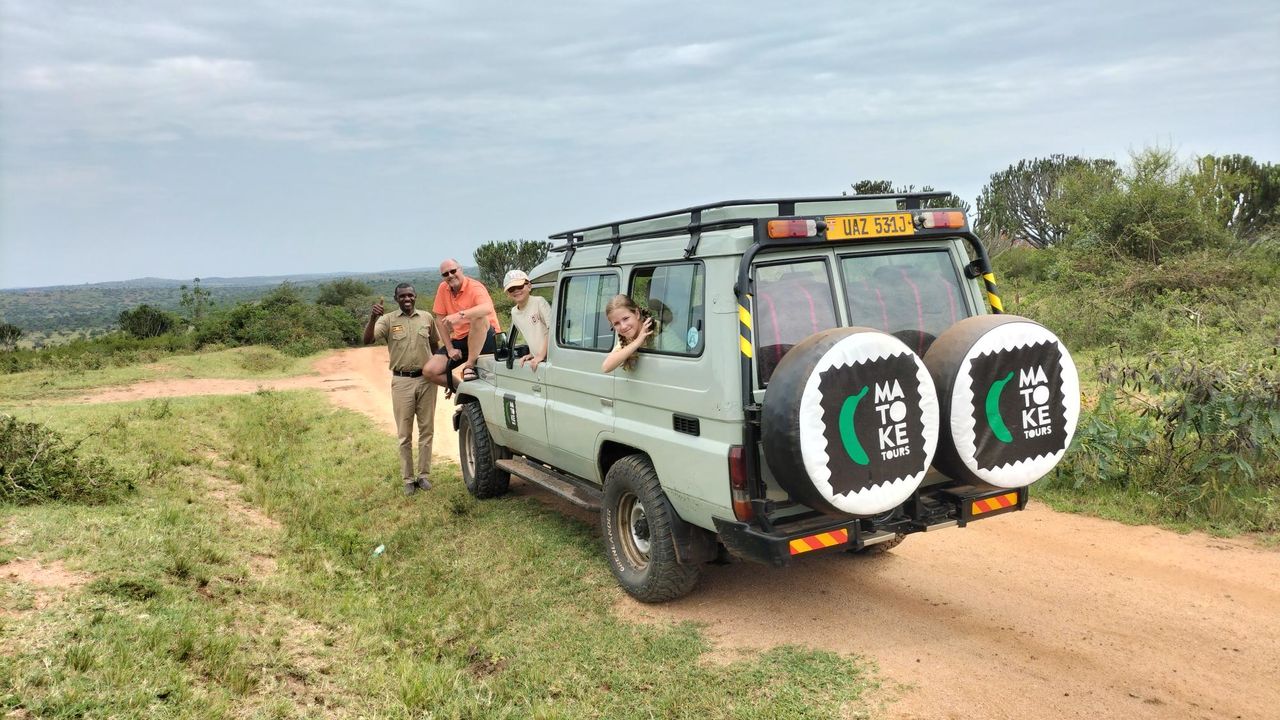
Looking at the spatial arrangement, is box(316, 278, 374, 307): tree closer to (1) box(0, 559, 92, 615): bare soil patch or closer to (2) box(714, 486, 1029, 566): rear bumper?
(1) box(0, 559, 92, 615): bare soil patch

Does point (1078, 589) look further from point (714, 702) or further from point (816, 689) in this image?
point (714, 702)

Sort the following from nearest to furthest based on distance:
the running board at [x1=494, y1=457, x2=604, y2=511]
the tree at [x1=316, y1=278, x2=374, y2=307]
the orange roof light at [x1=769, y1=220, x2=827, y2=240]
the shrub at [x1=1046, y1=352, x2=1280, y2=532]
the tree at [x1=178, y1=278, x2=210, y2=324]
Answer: the orange roof light at [x1=769, y1=220, x2=827, y2=240] < the running board at [x1=494, y1=457, x2=604, y2=511] < the shrub at [x1=1046, y1=352, x2=1280, y2=532] < the tree at [x1=178, y1=278, x2=210, y2=324] < the tree at [x1=316, y1=278, x2=374, y2=307]

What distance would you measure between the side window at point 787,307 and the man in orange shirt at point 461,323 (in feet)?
12.0

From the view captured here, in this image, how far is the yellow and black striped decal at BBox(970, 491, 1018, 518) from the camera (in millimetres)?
4594

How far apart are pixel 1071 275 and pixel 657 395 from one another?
53.2 feet

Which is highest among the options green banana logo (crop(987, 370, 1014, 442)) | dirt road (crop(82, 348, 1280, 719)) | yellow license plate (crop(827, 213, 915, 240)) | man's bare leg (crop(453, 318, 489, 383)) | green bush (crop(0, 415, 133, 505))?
yellow license plate (crop(827, 213, 915, 240))

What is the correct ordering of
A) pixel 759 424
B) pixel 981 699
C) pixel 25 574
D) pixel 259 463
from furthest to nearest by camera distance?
pixel 259 463
pixel 25 574
pixel 759 424
pixel 981 699

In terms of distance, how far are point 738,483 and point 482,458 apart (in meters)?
3.92

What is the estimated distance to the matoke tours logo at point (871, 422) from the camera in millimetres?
3922

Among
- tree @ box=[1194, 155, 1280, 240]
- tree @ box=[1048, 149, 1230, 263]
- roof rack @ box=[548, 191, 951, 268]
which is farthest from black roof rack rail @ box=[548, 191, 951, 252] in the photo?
tree @ box=[1194, 155, 1280, 240]

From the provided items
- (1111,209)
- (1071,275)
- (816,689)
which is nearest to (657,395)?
(816,689)

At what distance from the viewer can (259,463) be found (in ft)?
30.8

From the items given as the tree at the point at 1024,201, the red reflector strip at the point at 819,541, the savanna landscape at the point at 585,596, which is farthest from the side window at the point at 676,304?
the tree at the point at 1024,201

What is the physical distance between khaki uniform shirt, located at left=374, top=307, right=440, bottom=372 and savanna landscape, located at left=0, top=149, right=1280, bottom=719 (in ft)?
4.17
